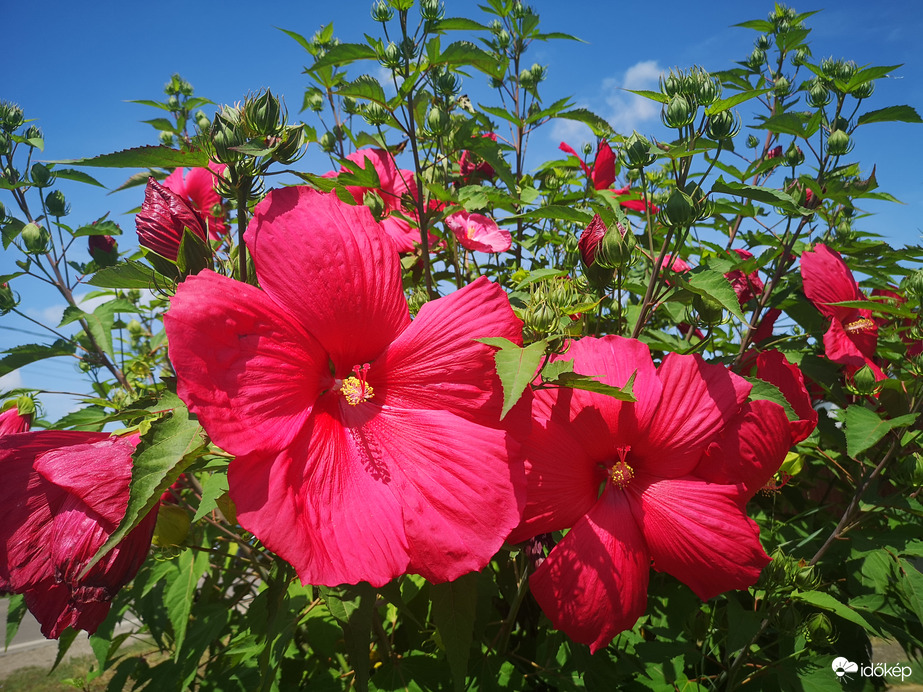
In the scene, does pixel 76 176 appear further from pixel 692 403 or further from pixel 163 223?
pixel 692 403

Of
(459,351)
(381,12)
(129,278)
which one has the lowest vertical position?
(459,351)

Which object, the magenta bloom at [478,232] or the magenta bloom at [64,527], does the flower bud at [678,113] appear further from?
the magenta bloom at [64,527]

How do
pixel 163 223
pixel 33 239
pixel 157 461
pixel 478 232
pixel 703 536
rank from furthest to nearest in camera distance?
pixel 33 239
pixel 478 232
pixel 703 536
pixel 163 223
pixel 157 461

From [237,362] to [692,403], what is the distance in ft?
2.77

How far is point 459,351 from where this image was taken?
1.02 meters

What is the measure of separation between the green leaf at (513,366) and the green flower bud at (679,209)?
1.36 ft

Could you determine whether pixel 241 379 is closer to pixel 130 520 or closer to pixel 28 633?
pixel 130 520

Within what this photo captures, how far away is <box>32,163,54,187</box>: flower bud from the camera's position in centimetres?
218

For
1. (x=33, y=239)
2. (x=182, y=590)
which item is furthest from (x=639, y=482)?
(x=33, y=239)

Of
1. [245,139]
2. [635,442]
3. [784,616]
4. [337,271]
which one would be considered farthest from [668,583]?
[245,139]

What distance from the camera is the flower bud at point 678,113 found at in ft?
3.90

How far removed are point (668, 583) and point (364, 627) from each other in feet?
3.42

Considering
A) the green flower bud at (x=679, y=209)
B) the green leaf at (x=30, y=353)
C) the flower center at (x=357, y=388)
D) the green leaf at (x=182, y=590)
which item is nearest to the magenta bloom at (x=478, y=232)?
the green flower bud at (x=679, y=209)

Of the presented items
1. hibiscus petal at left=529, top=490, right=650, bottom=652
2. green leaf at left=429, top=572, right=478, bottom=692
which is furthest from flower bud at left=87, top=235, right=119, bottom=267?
hibiscus petal at left=529, top=490, right=650, bottom=652
